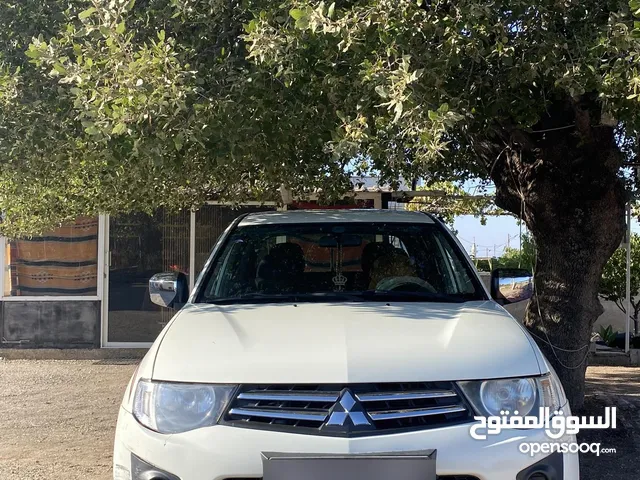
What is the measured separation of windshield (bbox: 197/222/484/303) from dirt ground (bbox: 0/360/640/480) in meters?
1.70

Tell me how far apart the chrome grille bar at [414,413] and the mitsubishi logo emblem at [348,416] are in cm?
4

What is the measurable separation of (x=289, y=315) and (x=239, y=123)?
4.64 ft

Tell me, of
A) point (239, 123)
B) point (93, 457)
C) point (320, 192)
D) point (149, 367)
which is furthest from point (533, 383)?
point (320, 192)

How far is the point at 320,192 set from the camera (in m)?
7.39

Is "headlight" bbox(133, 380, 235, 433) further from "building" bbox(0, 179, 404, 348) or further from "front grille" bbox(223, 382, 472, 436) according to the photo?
"building" bbox(0, 179, 404, 348)

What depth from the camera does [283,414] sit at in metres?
2.46

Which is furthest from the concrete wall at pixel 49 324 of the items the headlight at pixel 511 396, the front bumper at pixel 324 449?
the headlight at pixel 511 396

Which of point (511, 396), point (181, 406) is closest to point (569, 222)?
point (511, 396)

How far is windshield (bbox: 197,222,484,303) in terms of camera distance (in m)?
3.96

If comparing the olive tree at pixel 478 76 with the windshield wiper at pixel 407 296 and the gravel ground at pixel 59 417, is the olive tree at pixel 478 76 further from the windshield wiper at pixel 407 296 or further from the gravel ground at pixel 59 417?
the gravel ground at pixel 59 417

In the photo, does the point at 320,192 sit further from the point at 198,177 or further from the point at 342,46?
the point at 342,46

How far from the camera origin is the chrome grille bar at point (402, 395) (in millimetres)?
2457

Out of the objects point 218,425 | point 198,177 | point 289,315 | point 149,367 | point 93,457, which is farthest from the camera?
point 198,177

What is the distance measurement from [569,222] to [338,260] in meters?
2.24
